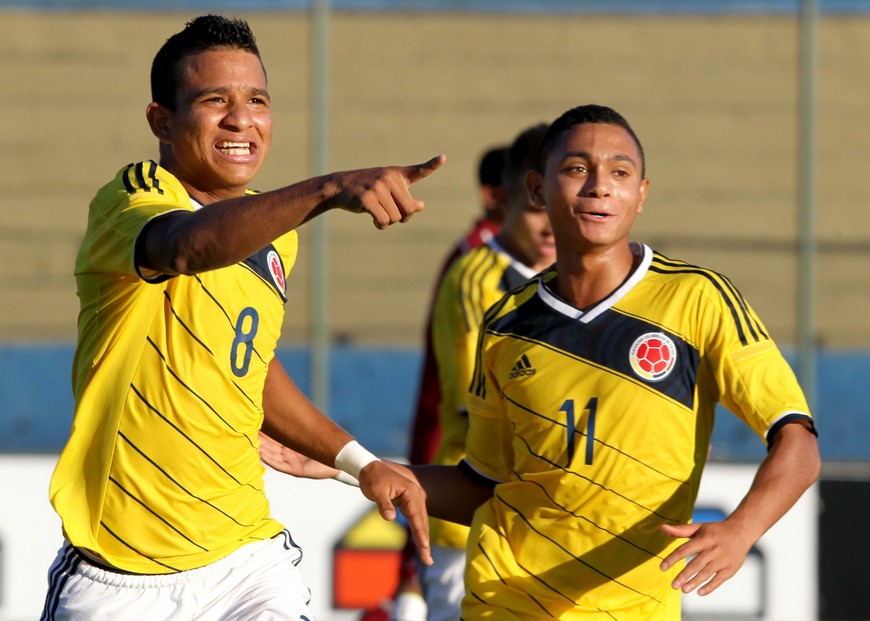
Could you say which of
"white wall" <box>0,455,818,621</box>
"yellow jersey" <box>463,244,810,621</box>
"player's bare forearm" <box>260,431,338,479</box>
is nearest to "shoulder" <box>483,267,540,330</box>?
"yellow jersey" <box>463,244,810,621</box>

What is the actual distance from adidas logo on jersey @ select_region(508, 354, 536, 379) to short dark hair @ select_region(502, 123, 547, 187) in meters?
1.93

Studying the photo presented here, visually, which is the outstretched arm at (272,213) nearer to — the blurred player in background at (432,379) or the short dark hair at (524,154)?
the short dark hair at (524,154)

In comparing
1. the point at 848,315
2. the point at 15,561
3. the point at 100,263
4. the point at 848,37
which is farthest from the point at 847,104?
the point at 100,263

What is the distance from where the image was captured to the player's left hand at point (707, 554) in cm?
325

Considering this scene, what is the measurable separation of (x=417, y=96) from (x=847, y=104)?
3.21 m

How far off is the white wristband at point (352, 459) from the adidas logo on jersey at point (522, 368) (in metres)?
0.45

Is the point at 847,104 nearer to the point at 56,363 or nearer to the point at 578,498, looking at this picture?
the point at 56,363

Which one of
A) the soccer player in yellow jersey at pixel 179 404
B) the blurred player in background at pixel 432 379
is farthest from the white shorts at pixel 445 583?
the soccer player in yellow jersey at pixel 179 404

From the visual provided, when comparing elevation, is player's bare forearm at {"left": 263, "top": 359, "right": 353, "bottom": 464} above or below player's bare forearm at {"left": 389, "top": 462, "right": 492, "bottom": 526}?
above

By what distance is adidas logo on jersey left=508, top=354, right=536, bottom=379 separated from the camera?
3.88m

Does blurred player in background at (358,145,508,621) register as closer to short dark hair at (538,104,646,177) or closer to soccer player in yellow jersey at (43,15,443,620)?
short dark hair at (538,104,646,177)

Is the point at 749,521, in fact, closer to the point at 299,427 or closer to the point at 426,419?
the point at 299,427

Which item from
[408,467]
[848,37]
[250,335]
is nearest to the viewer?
[250,335]

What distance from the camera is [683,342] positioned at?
3.74 metres
